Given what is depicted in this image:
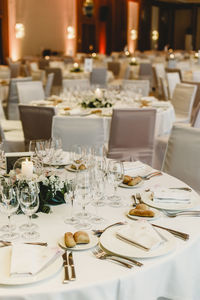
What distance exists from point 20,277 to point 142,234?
20.7 inches

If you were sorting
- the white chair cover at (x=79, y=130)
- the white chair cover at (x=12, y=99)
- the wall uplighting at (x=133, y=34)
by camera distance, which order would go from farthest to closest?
the wall uplighting at (x=133, y=34) < the white chair cover at (x=12, y=99) < the white chair cover at (x=79, y=130)

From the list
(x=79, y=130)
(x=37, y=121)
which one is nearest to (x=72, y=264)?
(x=79, y=130)

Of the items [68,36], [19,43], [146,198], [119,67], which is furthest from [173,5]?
[146,198]

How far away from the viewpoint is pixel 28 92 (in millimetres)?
6277

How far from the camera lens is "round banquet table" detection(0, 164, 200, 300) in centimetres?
147

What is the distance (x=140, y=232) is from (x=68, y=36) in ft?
57.9

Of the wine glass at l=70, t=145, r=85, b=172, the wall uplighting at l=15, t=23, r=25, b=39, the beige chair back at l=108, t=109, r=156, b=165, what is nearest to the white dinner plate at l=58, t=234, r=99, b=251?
the wine glass at l=70, t=145, r=85, b=172

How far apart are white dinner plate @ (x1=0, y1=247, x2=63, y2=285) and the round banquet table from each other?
19mm

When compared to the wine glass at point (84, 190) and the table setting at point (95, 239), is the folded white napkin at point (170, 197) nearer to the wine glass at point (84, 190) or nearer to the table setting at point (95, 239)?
the table setting at point (95, 239)

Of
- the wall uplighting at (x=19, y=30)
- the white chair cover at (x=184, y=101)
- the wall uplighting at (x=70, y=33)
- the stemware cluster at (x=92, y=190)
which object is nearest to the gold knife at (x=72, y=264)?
the stemware cluster at (x=92, y=190)

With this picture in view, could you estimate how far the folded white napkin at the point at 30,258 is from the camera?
1511mm

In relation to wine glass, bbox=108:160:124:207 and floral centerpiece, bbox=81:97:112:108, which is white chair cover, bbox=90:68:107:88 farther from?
wine glass, bbox=108:160:124:207

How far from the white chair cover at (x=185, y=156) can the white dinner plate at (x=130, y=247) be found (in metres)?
1.28

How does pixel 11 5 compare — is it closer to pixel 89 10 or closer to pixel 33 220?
pixel 89 10
